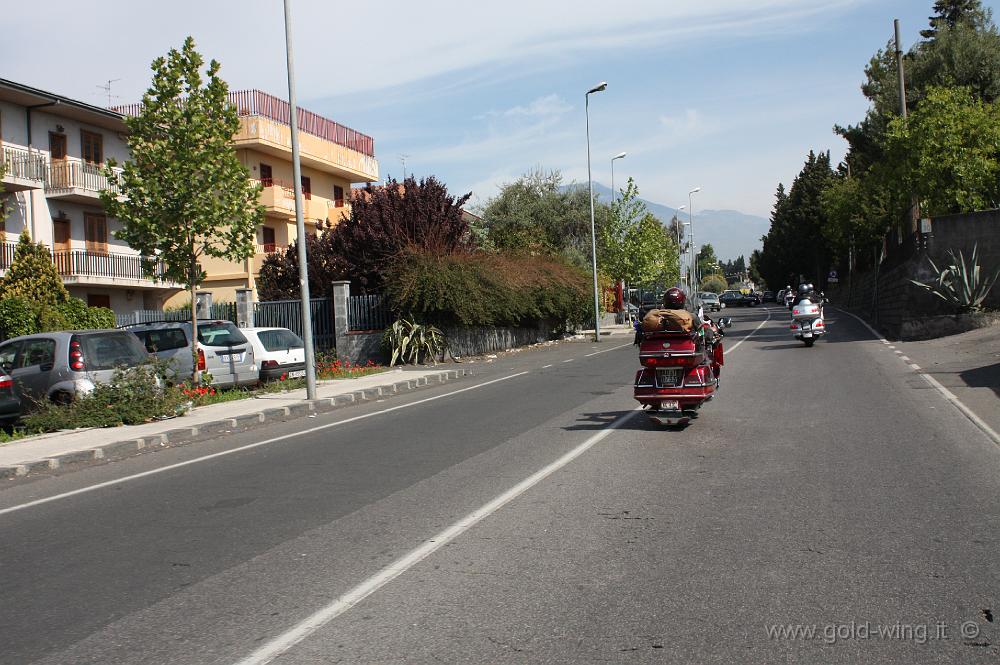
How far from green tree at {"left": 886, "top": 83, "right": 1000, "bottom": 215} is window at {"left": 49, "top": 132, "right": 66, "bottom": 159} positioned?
30986 millimetres

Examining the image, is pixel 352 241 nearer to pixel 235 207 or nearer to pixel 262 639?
pixel 235 207

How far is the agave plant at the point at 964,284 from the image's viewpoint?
78.5 ft

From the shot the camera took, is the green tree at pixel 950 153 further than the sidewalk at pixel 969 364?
Yes

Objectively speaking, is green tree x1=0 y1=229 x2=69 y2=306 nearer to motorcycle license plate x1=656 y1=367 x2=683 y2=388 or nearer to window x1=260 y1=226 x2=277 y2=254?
window x1=260 y1=226 x2=277 y2=254

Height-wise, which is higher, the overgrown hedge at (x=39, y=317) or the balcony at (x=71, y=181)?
the balcony at (x=71, y=181)

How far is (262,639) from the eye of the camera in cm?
427

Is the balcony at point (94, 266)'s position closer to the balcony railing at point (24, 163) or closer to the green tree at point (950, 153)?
the balcony railing at point (24, 163)

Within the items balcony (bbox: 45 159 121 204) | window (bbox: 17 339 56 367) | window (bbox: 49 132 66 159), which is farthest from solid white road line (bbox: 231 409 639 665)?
window (bbox: 49 132 66 159)

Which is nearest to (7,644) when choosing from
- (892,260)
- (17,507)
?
(17,507)

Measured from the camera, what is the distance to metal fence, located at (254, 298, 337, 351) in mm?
27484

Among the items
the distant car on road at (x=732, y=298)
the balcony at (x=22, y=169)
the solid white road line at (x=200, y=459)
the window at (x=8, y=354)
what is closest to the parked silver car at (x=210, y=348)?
the window at (x=8, y=354)

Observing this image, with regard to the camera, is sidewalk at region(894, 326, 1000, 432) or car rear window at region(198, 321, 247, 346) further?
car rear window at region(198, 321, 247, 346)

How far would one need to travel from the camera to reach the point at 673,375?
34.0 ft

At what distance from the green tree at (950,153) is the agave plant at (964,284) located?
750 centimetres
